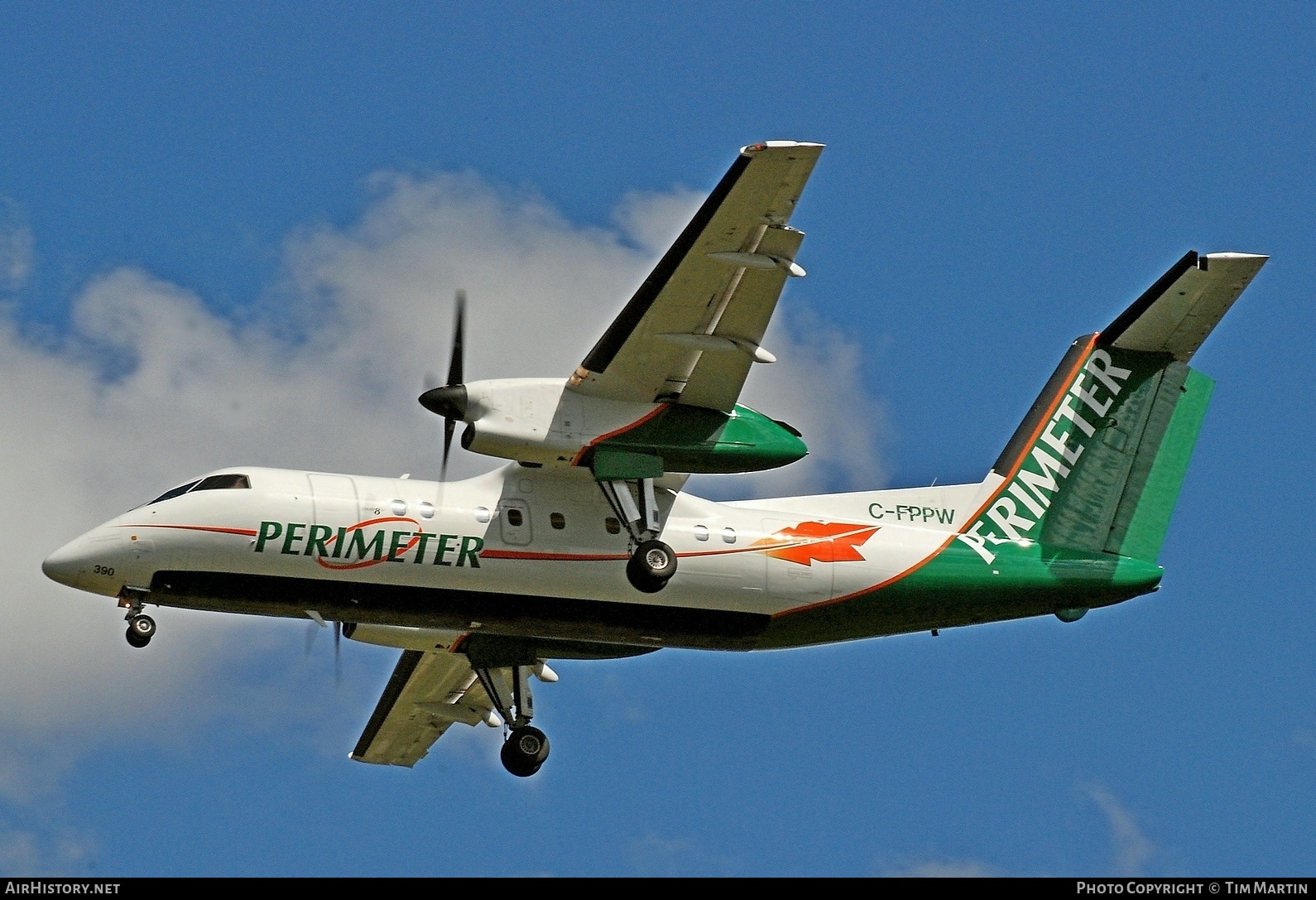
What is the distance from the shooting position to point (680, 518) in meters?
19.7

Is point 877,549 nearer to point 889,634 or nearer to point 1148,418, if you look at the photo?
point 889,634

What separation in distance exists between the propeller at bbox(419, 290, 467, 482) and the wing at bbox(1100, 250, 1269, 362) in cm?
741

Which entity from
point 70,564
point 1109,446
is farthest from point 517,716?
point 1109,446

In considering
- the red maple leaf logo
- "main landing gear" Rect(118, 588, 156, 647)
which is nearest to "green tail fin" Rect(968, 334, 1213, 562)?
the red maple leaf logo

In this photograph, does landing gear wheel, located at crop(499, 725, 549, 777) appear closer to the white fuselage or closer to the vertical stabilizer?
the white fuselage

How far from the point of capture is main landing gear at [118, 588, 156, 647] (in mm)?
18188

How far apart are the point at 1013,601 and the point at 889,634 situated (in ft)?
4.43

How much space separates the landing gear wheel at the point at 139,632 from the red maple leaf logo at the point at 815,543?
19.8 ft

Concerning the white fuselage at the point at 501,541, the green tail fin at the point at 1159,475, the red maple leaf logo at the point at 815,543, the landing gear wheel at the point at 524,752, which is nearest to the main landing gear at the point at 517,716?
the landing gear wheel at the point at 524,752

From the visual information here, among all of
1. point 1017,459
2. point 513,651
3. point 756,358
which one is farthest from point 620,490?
point 1017,459

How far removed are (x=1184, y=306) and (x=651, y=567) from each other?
666cm

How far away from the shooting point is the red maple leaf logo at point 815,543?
1977 centimetres
